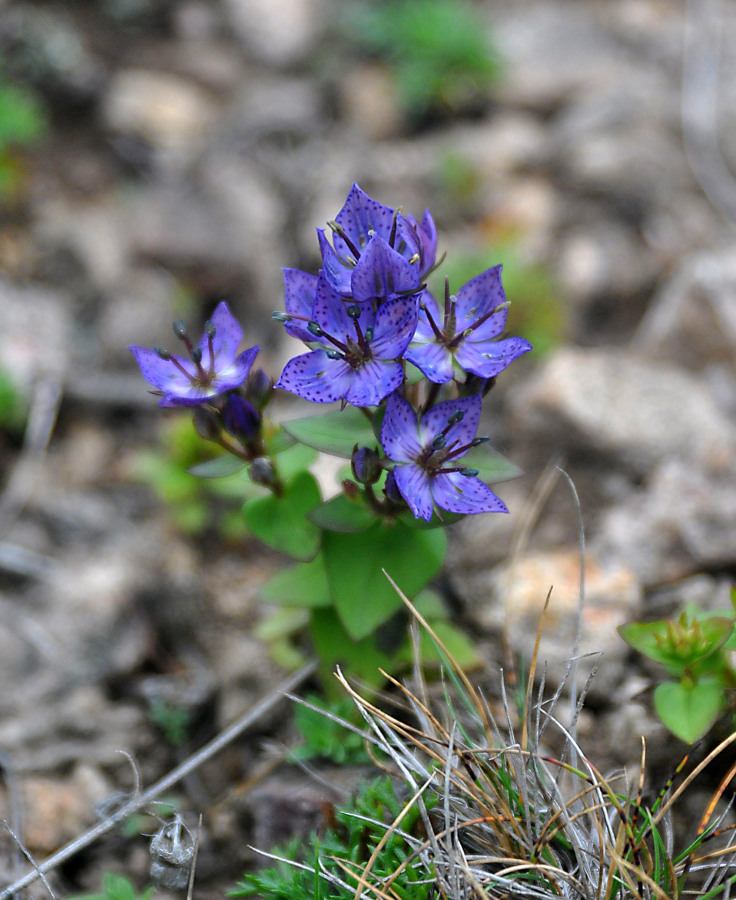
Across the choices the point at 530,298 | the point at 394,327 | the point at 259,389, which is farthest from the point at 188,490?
the point at 530,298

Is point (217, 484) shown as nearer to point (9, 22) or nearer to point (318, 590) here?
point (318, 590)

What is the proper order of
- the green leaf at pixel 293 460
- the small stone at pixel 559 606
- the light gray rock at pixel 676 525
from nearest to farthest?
1. the green leaf at pixel 293 460
2. the small stone at pixel 559 606
3. the light gray rock at pixel 676 525

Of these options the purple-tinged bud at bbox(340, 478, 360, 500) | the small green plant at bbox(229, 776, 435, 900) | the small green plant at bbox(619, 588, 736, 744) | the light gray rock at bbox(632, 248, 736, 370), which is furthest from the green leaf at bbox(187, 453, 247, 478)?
the light gray rock at bbox(632, 248, 736, 370)

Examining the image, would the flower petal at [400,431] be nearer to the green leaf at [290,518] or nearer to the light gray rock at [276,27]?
the green leaf at [290,518]

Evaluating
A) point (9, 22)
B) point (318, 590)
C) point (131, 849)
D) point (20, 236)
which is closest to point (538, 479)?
point (318, 590)

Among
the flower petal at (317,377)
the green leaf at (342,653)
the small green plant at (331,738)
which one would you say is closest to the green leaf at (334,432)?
the flower petal at (317,377)

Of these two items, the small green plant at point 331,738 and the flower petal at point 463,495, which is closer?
the flower petal at point 463,495

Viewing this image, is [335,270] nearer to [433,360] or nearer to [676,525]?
[433,360]
